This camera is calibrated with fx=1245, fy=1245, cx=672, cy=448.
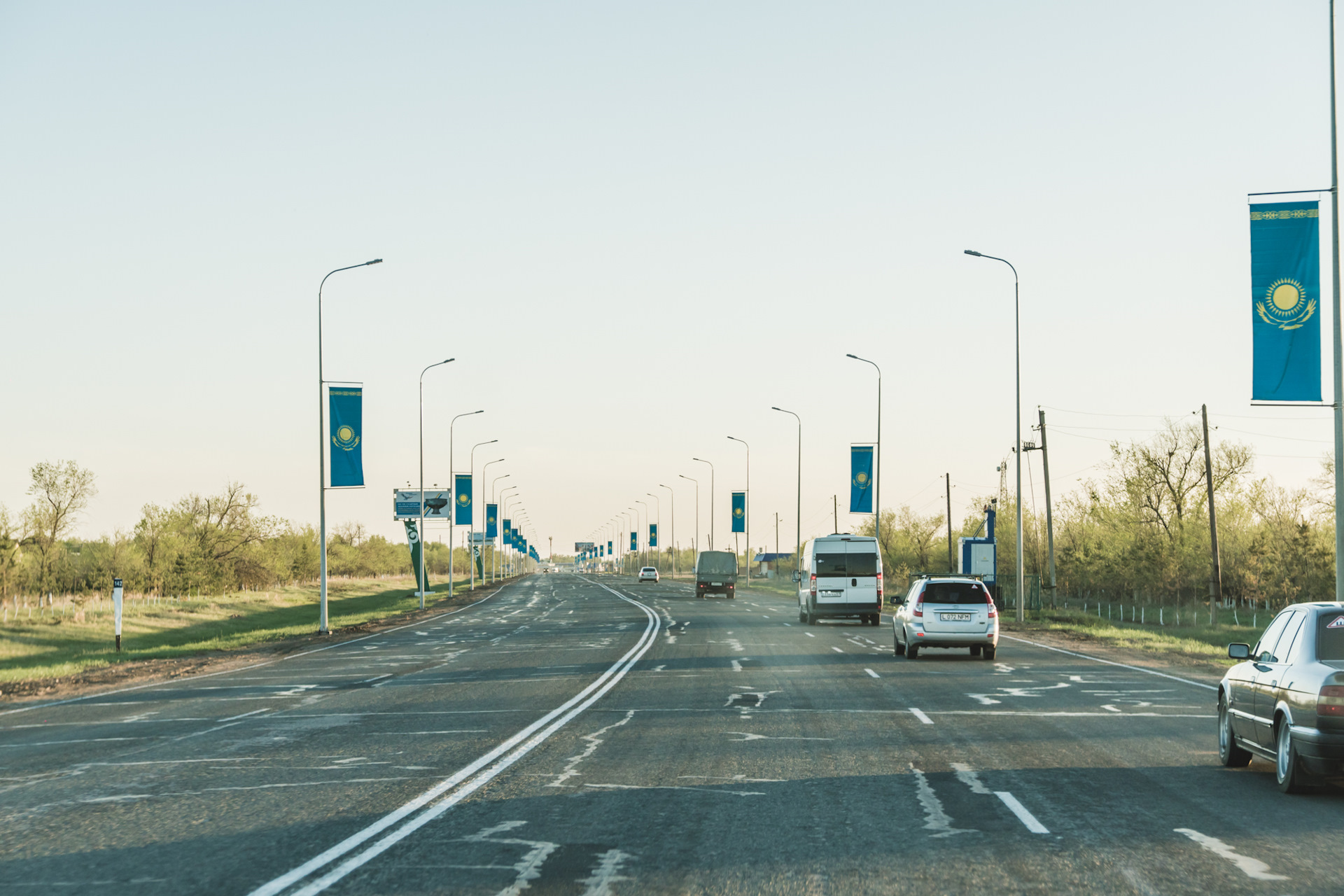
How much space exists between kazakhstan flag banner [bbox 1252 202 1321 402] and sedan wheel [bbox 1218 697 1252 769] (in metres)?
10.0

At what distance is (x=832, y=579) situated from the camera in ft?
134

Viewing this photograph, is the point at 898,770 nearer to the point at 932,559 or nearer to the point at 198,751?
the point at 198,751

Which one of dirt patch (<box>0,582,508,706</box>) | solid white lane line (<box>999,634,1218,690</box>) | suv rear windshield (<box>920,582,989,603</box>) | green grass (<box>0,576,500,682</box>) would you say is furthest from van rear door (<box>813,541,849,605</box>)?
green grass (<box>0,576,500,682</box>)

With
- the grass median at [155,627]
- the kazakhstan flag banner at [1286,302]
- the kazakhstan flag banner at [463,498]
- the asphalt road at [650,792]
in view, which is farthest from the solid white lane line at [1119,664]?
the kazakhstan flag banner at [463,498]

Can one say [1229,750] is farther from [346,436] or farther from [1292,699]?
[346,436]

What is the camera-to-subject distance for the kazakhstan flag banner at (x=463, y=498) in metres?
75.9

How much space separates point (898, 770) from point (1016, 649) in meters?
19.4

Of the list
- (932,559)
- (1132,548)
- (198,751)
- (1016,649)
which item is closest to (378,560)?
(932,559)

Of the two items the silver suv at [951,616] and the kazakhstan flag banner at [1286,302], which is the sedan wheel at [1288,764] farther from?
the silver suv at [951,616]

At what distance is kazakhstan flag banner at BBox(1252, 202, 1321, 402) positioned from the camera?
66.0ft

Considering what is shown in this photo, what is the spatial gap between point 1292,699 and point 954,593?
1604 centimetres

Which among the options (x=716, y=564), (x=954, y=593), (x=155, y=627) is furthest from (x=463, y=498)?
(x=954, y=593)

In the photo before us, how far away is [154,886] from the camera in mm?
6820

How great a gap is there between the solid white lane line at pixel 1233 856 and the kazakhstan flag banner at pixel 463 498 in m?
68.6
